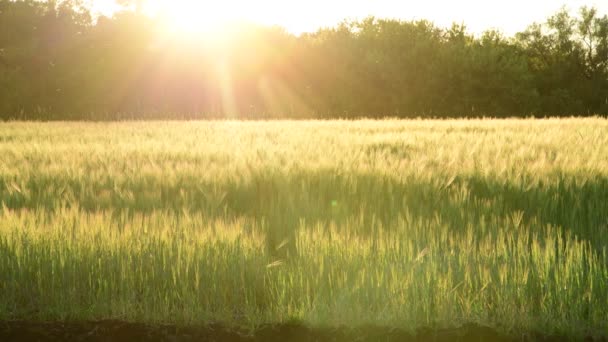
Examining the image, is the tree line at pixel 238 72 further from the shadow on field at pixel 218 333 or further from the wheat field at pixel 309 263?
the shadow on field at pixel 218 333

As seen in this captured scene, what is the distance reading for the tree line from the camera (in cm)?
2884

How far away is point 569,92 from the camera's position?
35.1 metres

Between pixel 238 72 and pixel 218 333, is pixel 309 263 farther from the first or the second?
pixel 238 72

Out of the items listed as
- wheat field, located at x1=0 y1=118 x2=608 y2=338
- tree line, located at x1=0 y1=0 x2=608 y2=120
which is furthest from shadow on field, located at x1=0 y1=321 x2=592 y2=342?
tree line, located at x1=0 y1=0 x2=608 y2=120

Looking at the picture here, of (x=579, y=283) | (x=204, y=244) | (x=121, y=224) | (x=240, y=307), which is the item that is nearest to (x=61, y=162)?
(x=121, y=224)

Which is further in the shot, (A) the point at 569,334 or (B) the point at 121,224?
(B) the point at 121,224

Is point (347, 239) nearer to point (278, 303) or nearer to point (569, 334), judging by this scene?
point (278, 303)

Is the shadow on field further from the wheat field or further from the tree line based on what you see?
the tree line

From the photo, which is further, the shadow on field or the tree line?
the tree line

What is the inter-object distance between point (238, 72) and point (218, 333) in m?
27.0

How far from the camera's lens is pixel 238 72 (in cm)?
2908

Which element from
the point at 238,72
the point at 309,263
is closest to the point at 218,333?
the point at 309,263

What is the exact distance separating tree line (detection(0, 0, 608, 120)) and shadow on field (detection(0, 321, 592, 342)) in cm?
2406

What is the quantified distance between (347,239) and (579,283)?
107cm
